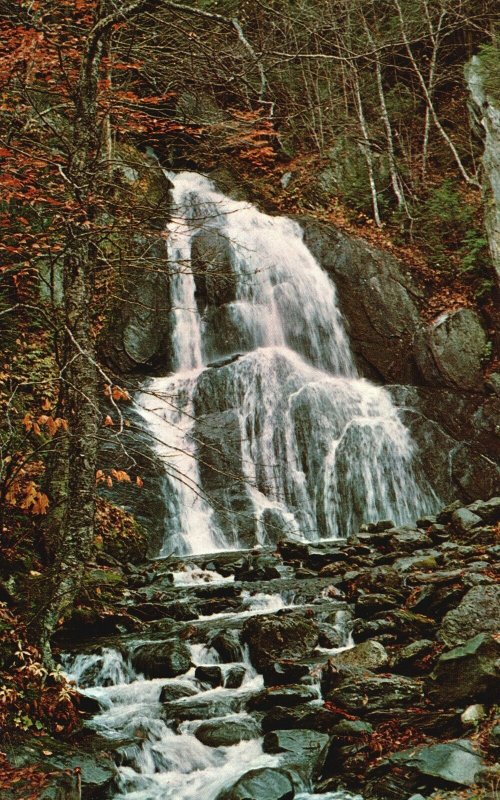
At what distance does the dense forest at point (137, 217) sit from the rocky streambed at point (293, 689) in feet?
0.62

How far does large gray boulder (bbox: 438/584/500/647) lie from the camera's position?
17.7 feet

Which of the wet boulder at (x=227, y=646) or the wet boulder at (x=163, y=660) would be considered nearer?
the wet boulder at (x=163, y=660)

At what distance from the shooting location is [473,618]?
5.46 metres

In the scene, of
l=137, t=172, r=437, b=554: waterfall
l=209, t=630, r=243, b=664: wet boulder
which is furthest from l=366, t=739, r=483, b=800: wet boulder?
l=137, t=172, r=437, b=554: waterfall

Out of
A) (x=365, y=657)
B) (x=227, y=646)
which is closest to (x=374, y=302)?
(x=227, y=646)

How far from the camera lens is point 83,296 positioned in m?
5.24

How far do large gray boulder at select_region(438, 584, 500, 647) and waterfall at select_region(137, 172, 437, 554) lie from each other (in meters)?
5.05

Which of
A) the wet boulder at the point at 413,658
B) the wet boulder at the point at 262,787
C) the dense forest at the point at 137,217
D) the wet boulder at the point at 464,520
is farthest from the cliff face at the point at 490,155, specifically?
the wet boulder at the point at 262,787

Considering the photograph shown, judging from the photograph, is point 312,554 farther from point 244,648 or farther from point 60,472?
point 60,472

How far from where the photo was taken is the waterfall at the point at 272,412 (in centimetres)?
1226

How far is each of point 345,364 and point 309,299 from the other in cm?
198

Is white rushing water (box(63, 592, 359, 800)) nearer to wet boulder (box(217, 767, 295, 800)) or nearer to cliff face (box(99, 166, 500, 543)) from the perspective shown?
wet boulder (box(217, 767, 295, 800))

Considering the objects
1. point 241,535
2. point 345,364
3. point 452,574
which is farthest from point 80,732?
point 345,364

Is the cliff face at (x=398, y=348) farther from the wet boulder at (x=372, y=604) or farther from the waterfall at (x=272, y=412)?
the wet boulder at (x=372, y=604)
